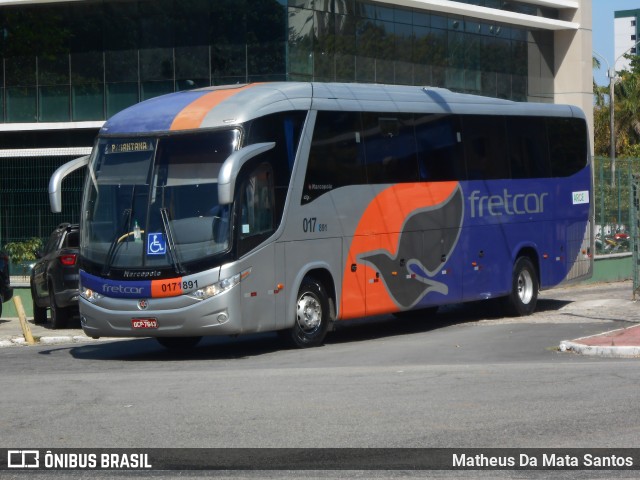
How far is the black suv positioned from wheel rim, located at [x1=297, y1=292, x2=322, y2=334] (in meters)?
6.24

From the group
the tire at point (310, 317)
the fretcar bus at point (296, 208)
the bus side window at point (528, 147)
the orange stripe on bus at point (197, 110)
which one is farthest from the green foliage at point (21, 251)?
the orange stripe on bus at point (197, 110)

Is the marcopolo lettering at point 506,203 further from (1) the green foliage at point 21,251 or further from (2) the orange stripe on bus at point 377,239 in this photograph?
(1) the green foliage at point 21,251

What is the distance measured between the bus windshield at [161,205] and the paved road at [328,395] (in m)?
1.46

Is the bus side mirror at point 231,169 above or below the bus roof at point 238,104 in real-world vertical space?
below

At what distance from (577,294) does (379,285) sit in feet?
34.4

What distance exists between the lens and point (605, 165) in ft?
96.6

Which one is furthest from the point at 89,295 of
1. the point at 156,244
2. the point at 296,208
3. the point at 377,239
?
the point at 377,239

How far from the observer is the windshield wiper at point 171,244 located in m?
14.5

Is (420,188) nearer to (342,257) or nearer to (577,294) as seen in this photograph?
(342,257)

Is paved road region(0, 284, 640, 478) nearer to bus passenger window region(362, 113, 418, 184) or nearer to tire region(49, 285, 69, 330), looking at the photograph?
bus passenger window region(362, 113, 418, 184)

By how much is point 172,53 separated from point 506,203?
14614mm

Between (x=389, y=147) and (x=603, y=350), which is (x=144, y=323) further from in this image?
(x=603, y=350)

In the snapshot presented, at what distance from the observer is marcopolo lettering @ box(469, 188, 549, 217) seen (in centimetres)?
1964

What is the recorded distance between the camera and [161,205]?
48.2ft
